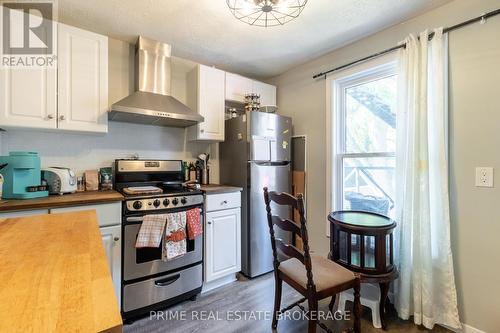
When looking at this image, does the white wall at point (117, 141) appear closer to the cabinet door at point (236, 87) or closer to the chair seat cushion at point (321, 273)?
the cabinet door at point (236, 87)

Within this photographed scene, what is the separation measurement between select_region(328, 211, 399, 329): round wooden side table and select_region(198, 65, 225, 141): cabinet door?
153cm

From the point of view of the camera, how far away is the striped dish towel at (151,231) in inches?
70.1

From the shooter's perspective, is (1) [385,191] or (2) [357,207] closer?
(1) [385,191]

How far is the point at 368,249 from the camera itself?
177 centimetres

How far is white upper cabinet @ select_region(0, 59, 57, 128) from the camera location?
1667mm

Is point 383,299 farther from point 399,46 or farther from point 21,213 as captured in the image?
point 21,213

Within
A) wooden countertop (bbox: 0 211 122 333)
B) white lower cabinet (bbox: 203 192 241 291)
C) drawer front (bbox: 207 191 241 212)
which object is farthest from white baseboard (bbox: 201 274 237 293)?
wooden countertop (bbox: 0 211 122 333)

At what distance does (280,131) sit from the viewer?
2.71 m

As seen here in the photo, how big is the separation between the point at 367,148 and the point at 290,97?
1189 millimetres

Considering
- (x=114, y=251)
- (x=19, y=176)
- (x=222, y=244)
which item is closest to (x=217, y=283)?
(x=222, y=244)

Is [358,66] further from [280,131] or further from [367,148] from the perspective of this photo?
[280,131]

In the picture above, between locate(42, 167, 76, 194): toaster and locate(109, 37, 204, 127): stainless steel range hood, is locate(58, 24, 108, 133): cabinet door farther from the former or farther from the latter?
locate(42, 167, 76, 194): toaster

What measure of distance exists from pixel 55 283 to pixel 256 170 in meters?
2.03

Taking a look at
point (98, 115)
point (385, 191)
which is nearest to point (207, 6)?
point (98, 115)
